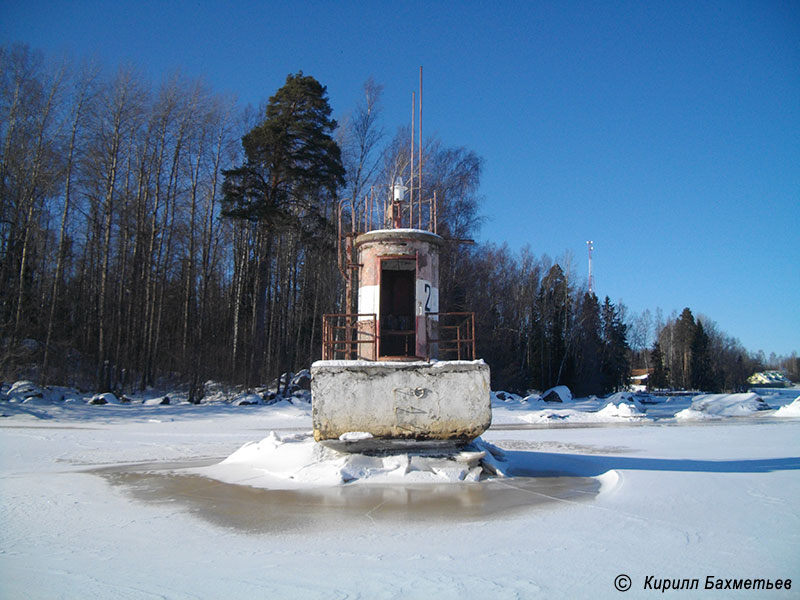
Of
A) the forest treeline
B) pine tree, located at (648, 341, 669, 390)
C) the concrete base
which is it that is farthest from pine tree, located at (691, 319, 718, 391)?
the concrete base

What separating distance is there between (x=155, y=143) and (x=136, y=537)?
87.5 feet

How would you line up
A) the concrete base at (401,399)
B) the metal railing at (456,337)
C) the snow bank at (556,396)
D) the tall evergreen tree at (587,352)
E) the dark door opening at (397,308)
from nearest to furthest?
1. the concrete base at (401,399)
2. the metal railing at (456,337)
3. the dark door opening at (397,308)
4. the snow bank at (556,396)
5. the tall evergreen tree at (587,352)

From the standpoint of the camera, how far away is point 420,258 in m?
9.62

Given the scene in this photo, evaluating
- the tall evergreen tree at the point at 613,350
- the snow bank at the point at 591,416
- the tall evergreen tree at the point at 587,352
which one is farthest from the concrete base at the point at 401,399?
the tall evergreen tree at the point at 613,350

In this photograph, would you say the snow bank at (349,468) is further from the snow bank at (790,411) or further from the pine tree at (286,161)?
the snow bank at (790,411)

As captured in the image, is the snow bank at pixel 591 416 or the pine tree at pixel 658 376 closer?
the snow bank at pixel 591 416

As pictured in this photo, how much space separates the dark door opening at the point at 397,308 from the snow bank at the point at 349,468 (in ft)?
8.20

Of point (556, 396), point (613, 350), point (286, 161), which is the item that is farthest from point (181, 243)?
point (613, 350)

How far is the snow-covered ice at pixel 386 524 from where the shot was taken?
4000 mm

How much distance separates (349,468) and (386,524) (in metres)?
→ 2.48

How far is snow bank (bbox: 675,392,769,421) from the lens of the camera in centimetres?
2381

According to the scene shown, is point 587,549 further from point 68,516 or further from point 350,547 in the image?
point 68,516

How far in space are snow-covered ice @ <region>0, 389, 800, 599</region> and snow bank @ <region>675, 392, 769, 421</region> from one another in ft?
44.5

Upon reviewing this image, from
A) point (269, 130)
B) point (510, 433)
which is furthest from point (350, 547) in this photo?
point (269, 130)
